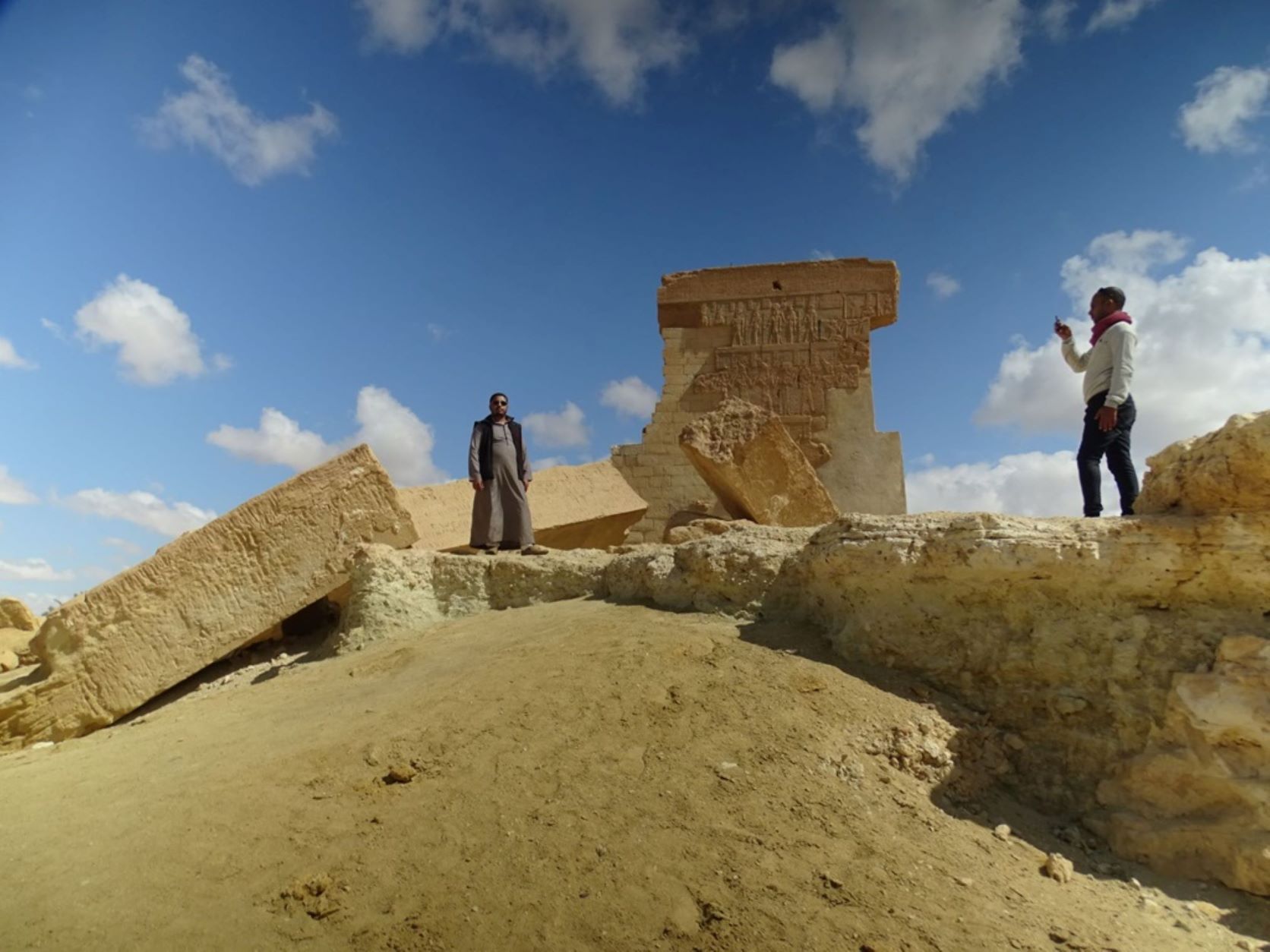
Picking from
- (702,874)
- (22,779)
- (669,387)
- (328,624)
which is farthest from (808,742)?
(669,387)

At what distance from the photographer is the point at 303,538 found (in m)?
5.00

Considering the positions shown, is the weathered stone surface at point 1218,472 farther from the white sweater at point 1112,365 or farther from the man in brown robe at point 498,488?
the man in brown robe at point 498,488

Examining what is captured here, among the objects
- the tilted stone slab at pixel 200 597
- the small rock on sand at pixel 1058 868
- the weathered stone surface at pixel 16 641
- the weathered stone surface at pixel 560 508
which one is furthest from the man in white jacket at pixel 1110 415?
the weathered stone surface at pixel 16 641

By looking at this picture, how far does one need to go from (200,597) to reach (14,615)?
4.83 m

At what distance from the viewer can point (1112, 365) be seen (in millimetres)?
4402

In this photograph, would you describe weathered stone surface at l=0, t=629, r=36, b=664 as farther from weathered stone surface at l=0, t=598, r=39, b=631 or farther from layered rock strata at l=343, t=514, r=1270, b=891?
layered rock strata at l=343, t=514, r=1270, b=891

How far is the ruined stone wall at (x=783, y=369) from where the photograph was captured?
9.12m

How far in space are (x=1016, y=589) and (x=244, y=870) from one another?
2619mm

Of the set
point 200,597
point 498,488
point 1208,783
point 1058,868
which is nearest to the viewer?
point 1058,868

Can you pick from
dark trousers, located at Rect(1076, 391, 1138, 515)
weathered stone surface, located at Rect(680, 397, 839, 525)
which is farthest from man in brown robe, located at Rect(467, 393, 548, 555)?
dark trousers, located at Rect(1076, 391, 1138, 515)

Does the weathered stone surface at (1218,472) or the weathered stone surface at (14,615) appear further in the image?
the weathered stone surface at (14,615)

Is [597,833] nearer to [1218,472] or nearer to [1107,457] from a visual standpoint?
[1218,472]

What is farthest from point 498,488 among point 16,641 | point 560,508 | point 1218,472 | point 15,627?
point 15,627

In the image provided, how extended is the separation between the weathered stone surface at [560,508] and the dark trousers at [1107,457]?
4377 mm
